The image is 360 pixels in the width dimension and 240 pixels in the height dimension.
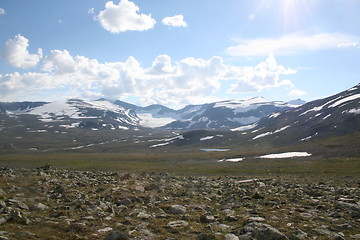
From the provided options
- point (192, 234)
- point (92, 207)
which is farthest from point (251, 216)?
point (92, 207)

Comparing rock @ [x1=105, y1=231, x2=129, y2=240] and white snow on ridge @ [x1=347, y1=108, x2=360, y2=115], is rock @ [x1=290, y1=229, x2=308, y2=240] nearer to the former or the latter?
rock @ [x1=105, y1=231, x2=129, y2=240]

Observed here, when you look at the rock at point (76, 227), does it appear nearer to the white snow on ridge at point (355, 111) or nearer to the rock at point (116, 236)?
the rock at point (116, 236)

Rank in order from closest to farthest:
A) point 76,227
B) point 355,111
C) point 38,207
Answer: point 76,227 < point 38,207 < point 355,111

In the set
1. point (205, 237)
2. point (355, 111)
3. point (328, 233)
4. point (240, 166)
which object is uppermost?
point (355, 111)

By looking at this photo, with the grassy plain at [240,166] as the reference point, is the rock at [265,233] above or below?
above

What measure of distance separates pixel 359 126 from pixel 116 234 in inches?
6290

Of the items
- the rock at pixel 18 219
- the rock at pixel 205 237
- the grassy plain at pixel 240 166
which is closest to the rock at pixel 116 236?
the rock at pixel 205 237

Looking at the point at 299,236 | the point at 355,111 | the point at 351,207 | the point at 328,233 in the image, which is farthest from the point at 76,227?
the point at 355,111

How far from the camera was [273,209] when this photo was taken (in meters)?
16.6

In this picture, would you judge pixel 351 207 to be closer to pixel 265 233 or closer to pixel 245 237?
pixel 265 233

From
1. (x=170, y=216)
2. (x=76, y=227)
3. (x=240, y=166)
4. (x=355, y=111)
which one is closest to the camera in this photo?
(x=76, y=227)

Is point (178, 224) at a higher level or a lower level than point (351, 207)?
higher

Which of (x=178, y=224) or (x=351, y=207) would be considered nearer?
(x=178, y=224)

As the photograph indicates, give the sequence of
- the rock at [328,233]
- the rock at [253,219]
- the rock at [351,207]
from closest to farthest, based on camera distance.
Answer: the rock at [328,233] < the rock at [253,219] < the rock at [351,207]
